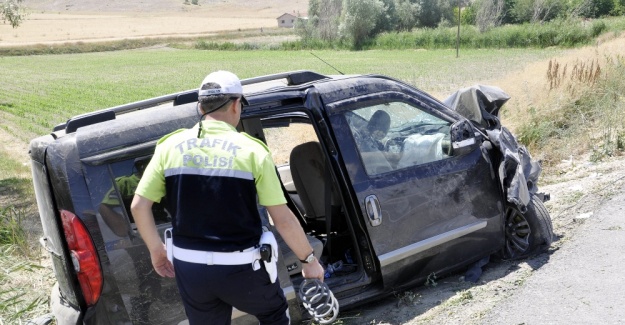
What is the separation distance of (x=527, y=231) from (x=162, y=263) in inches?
125

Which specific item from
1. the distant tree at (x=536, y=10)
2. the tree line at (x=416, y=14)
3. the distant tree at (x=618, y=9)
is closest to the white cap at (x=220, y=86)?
the tree line at (x=416, y=14)

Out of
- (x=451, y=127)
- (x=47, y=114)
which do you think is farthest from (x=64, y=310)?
(x=47, y=114)

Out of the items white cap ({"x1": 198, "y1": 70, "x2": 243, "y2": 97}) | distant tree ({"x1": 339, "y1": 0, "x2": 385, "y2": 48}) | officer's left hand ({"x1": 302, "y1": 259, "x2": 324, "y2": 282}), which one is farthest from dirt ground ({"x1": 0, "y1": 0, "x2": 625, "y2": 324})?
distant tree ({"x1": 339, "y1": 0, "x2": 385, "y2": 48})

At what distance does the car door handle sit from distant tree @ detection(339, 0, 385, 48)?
55770 millimetres

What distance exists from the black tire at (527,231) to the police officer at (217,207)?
2721 mm

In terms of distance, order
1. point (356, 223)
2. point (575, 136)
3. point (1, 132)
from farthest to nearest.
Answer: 1. point (1, 132)
2. point (575, 136)
3. point (356, 223)

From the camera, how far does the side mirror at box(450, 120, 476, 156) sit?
5.06 m

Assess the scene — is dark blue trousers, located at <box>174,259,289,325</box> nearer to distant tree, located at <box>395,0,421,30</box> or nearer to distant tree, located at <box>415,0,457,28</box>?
distant tree, located at <box>395,0,421,30</box>

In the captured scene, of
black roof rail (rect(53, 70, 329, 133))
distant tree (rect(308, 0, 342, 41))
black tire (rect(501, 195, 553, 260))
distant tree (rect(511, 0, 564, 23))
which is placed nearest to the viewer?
black roof rail (rect(53, 70, 329, 133))

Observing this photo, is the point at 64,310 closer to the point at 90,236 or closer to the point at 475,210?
the point at 90,236

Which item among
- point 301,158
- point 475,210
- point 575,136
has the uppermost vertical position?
point 301,158

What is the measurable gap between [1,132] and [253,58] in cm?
3147

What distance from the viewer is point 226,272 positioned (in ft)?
10.3

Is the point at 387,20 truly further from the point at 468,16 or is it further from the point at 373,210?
the point at 373,210
